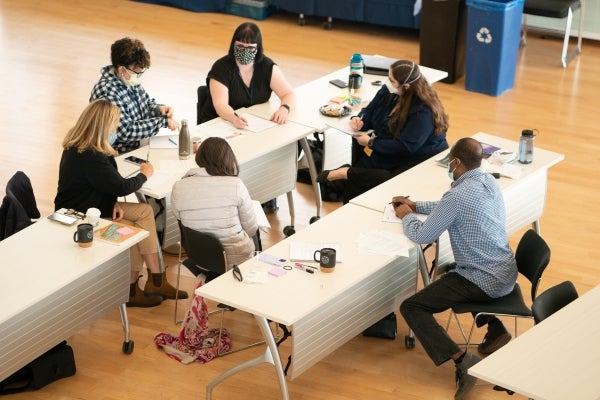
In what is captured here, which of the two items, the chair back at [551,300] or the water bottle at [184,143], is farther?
the water bottle at [184,143]

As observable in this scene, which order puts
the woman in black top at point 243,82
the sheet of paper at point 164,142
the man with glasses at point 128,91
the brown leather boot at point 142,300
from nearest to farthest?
the brown leather boot at point 142,300
the man with glasses at point 128,91
the sheet of paper at point 164,142
the woman in black top at point 243,82

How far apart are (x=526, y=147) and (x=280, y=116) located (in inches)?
65.0

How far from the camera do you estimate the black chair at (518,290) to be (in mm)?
5094

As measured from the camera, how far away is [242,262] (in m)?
5.31

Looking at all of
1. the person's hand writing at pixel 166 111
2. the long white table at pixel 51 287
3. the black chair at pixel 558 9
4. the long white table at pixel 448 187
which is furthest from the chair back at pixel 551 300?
the black chair at pixel 558 9

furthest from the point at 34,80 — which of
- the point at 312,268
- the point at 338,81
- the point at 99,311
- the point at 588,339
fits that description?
the point at 588,339

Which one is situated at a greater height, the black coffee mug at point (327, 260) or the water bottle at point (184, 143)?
the water bottle at point (184, 143)

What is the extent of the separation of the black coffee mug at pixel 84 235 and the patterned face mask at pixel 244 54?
2038mm

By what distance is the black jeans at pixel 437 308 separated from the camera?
5125 mm

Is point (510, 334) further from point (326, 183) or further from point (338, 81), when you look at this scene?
point (338, 81)

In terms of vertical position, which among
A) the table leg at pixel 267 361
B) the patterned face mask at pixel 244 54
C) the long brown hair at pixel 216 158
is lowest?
the table leg at pixel 267 361

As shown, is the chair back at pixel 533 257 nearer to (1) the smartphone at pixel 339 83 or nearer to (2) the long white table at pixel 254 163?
(2) the long white table at pixel 254 163

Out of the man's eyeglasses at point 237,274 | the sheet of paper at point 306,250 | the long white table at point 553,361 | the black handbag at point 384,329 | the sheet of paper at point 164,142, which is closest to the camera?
the long white table at point 553,361

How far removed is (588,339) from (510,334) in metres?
1.08
